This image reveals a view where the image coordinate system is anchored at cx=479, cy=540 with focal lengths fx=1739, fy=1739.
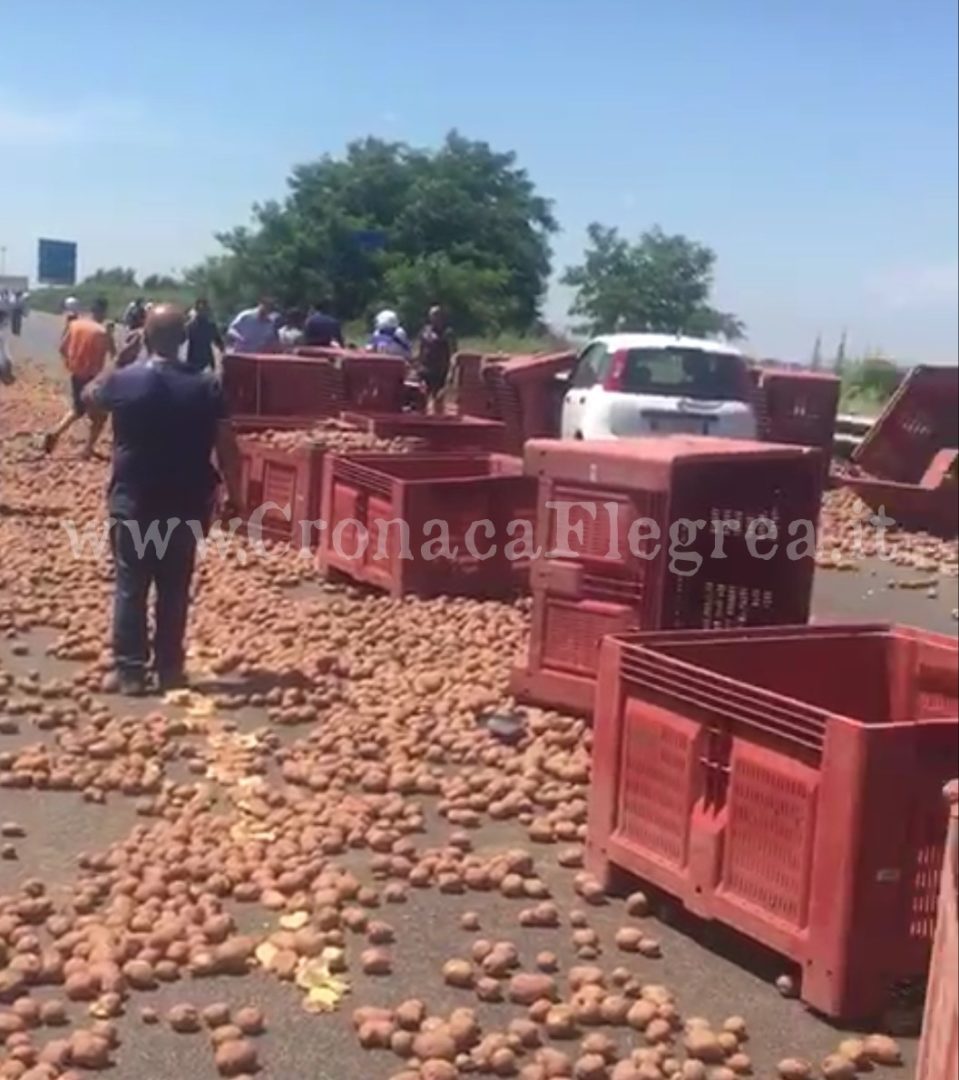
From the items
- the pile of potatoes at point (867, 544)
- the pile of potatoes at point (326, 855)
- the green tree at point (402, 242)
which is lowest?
the pile of potatoes at point (326, 855)

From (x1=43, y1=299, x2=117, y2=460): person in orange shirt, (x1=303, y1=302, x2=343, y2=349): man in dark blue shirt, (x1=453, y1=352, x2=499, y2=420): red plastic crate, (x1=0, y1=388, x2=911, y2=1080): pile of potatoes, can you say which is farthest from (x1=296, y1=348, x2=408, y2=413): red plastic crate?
(x1=0, y1=388, x2=911, y2=1080): pile of potatoes

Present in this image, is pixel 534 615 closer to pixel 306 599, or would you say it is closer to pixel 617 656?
pixel 617 656

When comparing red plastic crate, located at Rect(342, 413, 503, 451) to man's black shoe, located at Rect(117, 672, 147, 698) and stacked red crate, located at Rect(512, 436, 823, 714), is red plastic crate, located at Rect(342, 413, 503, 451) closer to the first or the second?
man's black shoe, located at Rect(117, 672, 147, 698)

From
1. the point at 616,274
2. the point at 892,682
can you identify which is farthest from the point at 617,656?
the point at 616,274

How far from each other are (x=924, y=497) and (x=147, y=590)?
34.6 feet

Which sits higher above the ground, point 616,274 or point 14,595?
point 616,274

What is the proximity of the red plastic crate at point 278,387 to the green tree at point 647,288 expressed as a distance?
29.3 metres

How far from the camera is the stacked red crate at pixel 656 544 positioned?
312 inches

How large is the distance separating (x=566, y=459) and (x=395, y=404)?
35.6ft

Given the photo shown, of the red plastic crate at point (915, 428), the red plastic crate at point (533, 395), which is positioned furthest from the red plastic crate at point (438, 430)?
the red plastic crate at point (915, 428)

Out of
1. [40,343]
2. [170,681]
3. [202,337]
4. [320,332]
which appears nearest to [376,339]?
[320,332]

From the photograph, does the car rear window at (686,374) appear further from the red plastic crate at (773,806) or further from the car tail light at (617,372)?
the red plastic crate at (773,806)

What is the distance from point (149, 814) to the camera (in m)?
6.91

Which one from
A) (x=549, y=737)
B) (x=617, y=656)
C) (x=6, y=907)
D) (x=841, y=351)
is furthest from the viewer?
(x=841, y=351)
